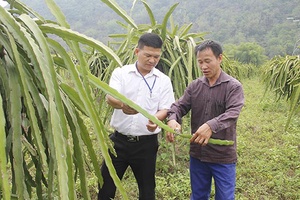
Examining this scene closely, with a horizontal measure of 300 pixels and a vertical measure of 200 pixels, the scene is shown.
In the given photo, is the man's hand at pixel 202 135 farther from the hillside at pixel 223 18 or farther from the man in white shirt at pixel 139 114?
the hillside at pixel 223 18

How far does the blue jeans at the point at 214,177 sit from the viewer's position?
1954 mm

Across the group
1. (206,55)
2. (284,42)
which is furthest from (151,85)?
(284,42)

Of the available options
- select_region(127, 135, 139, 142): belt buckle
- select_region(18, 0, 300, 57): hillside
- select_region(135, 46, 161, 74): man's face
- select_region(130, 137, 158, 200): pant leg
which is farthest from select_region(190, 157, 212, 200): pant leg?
select_region(18, 0, 300, 57): hillside

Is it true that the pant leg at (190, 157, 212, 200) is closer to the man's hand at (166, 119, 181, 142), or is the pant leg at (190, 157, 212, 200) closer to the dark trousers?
the dark trousers

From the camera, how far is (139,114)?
1977 mm

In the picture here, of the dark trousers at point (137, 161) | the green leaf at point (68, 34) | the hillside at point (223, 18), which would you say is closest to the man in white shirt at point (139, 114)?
the dark trousers at point (137, 161)

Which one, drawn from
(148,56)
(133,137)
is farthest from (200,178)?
(148,56)

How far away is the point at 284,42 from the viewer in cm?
3359

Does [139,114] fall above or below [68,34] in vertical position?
below

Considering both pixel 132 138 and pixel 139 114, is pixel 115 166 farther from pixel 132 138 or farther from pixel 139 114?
pixel 139 114

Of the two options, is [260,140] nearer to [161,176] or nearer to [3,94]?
[161,176]

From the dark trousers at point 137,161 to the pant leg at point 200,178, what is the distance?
10.0 inches

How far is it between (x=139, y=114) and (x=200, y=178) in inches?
22.0

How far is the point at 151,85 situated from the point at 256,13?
150 ft
